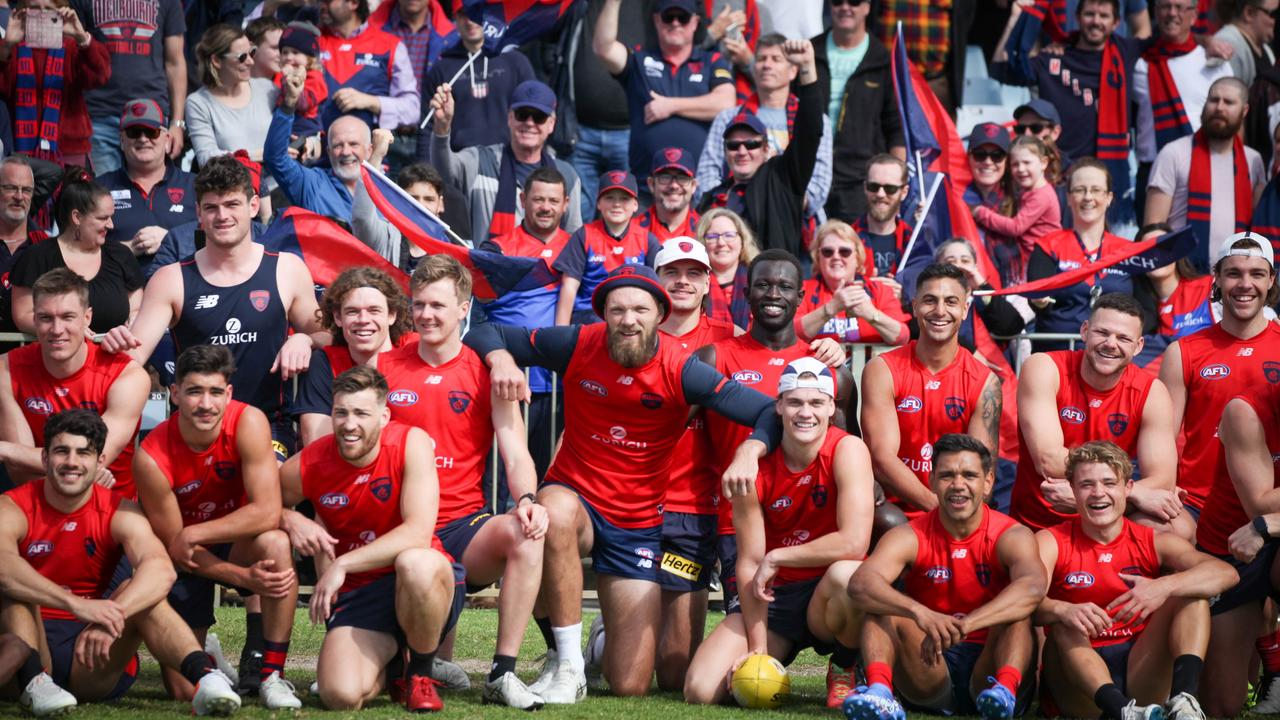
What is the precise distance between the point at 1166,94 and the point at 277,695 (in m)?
10.2

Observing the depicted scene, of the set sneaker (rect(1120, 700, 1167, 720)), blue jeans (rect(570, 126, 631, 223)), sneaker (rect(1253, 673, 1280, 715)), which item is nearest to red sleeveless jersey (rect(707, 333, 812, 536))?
sneaker (rect(1120, 700, 1167, 720))

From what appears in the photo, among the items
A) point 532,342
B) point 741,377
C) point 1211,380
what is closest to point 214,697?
point 532,342

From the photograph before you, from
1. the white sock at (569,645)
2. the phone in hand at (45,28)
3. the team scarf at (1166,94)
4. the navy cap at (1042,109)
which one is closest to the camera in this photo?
the white sock at (569,645)

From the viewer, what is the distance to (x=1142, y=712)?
7527 millimetres

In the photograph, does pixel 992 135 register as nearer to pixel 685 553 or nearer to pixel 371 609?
pixel 685 553

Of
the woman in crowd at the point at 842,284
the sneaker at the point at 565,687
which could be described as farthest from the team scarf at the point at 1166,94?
the sneaker at the point at 565,687

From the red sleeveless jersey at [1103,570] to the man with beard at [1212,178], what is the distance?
5.61 metres

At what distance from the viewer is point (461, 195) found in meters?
12.3

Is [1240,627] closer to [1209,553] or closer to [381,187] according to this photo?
[1209,553]

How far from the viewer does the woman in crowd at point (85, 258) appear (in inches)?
407

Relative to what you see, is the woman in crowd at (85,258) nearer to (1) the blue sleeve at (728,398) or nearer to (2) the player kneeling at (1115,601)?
(1) the blue sleeve at (728,398)

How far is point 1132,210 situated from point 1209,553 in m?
6.72

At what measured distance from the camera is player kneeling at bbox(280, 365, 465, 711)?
7.96 metres

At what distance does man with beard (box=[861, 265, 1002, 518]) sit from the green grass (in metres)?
1.45
